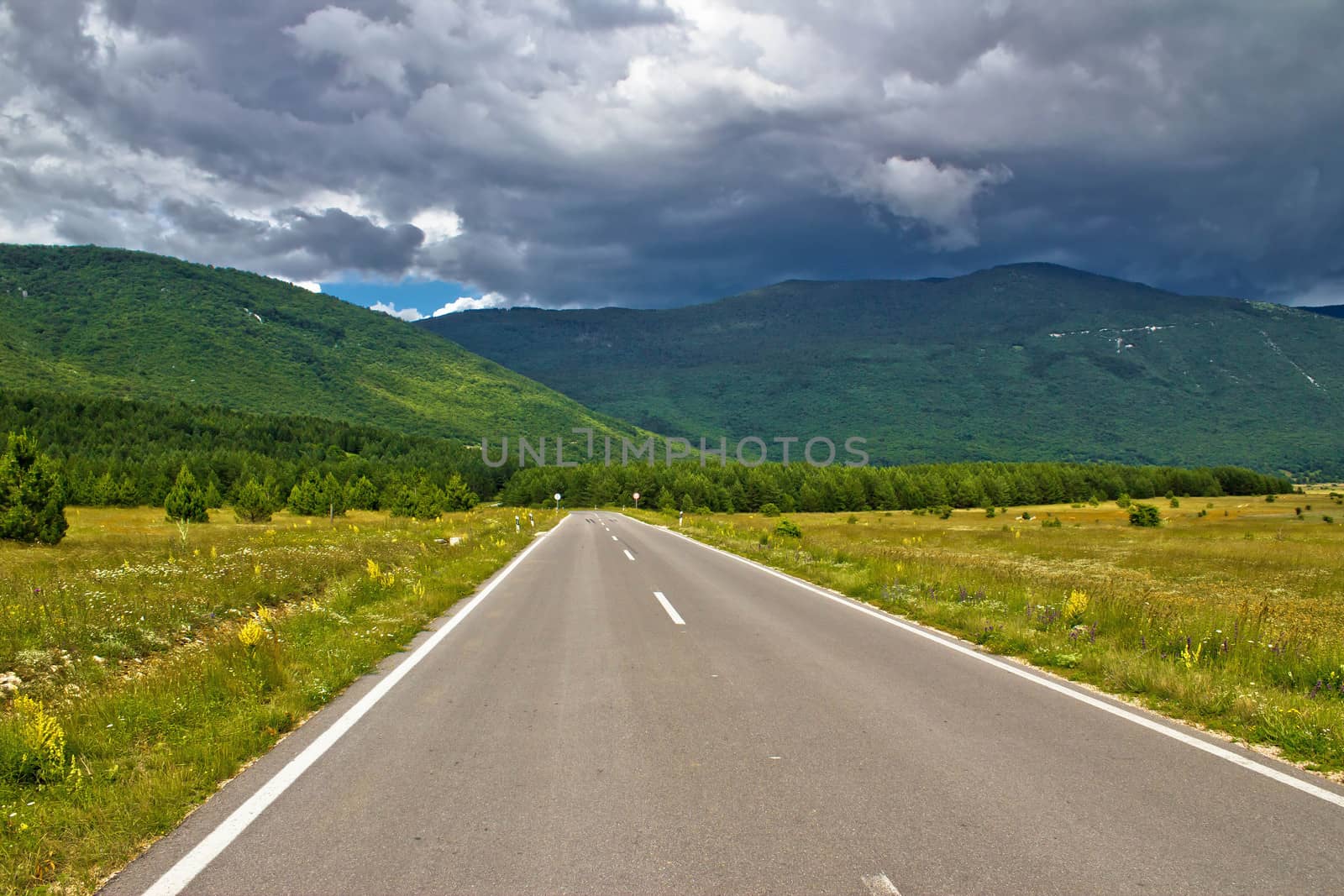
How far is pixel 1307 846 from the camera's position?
12.6 ft

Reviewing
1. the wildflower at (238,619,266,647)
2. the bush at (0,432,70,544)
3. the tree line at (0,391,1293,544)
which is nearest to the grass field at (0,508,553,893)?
the wildflower at (238,619,266,647)

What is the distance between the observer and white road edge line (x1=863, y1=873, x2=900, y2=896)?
3.30 m

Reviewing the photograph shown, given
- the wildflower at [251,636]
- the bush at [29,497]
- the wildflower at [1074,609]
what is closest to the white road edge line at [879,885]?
the wildflower at [251,636]

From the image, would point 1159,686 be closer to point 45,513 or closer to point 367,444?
point 45,513

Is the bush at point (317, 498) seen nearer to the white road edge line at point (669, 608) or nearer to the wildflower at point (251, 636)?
the white road edge line at point (669, 608)

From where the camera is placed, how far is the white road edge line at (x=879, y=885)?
3299 mm

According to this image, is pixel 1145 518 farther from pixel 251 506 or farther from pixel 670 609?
pixel 251 506

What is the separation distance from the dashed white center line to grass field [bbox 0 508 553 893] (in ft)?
12.3

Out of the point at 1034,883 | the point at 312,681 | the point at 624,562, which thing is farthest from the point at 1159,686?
the point at 624,562

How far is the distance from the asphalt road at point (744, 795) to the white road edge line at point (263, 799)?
0.8 inches

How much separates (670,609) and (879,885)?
29.7ft

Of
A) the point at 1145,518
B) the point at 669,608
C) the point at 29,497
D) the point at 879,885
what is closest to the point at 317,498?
the point at 29,497

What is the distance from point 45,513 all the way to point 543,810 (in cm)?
5114

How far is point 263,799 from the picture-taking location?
175 inches
